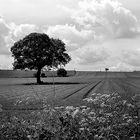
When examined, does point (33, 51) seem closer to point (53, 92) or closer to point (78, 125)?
point (53, 92)

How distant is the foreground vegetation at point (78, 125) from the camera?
6.93 m

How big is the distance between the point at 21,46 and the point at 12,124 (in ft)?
226

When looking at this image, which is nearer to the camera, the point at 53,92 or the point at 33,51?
the point at 53,92

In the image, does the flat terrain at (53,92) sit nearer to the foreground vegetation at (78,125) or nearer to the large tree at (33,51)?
the foreground vegetation at (78,125)

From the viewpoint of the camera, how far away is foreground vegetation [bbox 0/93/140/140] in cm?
693

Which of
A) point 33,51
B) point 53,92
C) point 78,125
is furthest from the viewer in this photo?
point 33,51

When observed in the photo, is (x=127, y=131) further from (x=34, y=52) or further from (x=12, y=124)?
(x=34, y=52)

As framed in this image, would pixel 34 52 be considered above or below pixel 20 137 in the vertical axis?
above

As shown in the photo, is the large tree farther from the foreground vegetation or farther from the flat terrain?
the foreground vegetation

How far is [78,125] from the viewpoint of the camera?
711 centimetres

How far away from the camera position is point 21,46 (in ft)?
249

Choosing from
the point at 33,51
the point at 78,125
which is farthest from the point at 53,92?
the point at 33,51

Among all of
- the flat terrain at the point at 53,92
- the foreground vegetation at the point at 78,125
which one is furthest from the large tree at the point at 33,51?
the foreground vegetation at the point at 78,125

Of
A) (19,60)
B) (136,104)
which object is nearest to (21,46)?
(19,60)
